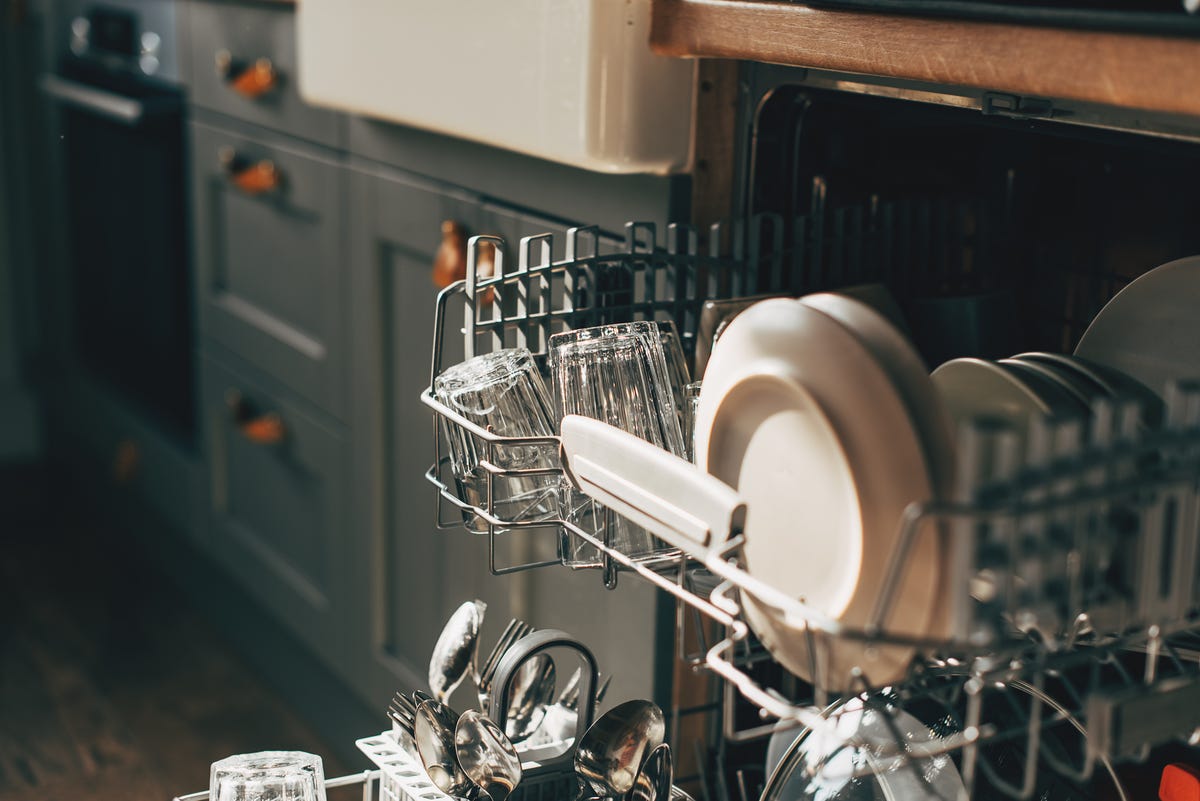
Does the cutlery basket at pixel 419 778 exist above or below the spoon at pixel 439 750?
below

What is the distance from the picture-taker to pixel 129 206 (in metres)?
2.27

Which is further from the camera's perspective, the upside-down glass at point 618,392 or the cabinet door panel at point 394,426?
the cabinet door panel at point 394,426

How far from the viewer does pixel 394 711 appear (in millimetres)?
881

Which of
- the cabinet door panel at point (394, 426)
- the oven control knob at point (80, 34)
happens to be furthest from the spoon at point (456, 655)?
the oven control knob at point (80, 34)

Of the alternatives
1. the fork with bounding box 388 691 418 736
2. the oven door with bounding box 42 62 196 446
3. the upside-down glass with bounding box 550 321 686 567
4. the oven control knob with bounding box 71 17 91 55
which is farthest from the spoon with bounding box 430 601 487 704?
the oven control knob with bounding box 71 17 91 55

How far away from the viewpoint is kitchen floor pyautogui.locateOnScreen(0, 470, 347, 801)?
184 cm

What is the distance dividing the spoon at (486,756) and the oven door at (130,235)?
1.44 meters

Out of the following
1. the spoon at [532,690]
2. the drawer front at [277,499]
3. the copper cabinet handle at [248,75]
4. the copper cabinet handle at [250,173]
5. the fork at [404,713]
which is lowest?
the drawer front at [277,499]

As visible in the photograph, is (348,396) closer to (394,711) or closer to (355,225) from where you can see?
(355,225)

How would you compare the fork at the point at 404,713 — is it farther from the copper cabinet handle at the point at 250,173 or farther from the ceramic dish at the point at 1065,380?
the copper cabinet handle at the point at 250,173

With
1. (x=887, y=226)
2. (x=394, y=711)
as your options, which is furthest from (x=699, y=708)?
(x=887, y=226)

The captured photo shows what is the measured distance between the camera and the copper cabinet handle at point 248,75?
5.49 feet

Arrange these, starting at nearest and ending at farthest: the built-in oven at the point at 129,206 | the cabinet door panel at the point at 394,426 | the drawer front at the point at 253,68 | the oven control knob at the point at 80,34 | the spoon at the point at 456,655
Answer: the spoon at the point at 456,655
the cabinet door panel at the point at 394,426
the drawer front at the point at 253,68
the built-in oven at the point at 129,206
the oven control knob at the point at 80,34

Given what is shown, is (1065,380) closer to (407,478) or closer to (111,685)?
(407,478)
